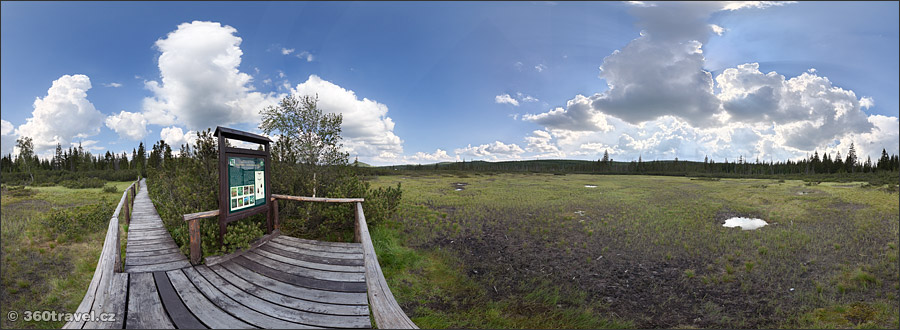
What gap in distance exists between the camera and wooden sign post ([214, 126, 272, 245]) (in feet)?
21.1

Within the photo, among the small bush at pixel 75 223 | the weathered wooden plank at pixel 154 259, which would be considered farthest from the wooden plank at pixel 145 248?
the small bush at pixel 75 223

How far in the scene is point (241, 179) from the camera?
6.97 metres

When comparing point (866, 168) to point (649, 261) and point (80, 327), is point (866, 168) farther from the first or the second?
point (80, 327)

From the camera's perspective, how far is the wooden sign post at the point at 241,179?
21.1 feet

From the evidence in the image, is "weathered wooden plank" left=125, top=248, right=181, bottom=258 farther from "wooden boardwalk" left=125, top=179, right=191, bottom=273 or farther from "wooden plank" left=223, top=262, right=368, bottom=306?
"wooden plank" left=223, top=262, right=368, bottom=306

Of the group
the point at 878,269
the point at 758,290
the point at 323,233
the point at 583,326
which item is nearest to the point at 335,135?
the point at 323,233

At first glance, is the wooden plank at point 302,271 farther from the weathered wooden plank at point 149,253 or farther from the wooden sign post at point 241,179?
the weathered wooden plank at point 149,253

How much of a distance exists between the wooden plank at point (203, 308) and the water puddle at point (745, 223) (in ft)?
63.2

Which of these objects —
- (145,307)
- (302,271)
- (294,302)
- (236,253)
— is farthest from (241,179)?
(294,302)

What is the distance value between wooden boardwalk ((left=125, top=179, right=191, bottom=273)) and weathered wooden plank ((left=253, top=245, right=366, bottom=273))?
1.34 metres

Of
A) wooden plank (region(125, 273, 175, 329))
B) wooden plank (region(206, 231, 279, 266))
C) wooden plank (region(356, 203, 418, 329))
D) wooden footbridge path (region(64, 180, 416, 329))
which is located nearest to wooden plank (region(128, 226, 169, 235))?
wooden footbridge path (region(64, 180, 416, 329))

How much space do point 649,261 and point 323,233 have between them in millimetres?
9944

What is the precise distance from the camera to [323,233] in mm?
8945

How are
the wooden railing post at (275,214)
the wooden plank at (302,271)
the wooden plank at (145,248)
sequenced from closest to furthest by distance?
the wooden plank at (302,271), the wooden plank at (145,248), the wooden railing post at (275,214)
